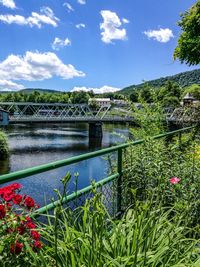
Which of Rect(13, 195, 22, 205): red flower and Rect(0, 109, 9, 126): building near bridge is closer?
Rect(13, 195, 22, 205): red flower

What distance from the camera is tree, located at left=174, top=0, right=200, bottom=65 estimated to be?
9266 mm

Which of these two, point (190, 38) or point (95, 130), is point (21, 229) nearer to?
point (190, 38)

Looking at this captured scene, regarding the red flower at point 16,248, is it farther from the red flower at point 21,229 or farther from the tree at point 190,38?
the tree at point 190,38

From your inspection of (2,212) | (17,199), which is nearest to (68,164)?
(17,199)

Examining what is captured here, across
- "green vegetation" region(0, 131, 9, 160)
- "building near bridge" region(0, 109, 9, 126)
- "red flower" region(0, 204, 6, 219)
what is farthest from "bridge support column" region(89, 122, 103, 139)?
"red flower" region(0, 204, 6, 219)

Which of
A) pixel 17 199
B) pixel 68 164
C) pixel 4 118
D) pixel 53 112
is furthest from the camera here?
pixel 53 112

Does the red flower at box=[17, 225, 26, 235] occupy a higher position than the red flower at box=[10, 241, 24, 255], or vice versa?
the red flower at box=[17, 225, 26, 235]

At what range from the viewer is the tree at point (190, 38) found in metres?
9.27

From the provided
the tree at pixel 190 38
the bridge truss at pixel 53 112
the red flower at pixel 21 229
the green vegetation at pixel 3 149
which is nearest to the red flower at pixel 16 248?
the red flower at pixel 21 229

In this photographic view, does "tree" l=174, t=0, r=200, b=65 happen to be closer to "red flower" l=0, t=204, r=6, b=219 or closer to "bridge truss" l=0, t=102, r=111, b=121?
"red flower" l=0, t=204, r=6, b=219

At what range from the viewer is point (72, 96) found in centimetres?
15012

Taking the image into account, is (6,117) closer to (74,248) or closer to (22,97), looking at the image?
(74,248)

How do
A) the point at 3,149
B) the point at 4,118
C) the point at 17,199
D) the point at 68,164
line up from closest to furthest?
the point at 17,199 < the point at 68,164 < the point at 3,149 < the point at 4,118

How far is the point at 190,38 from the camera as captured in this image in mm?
9688
